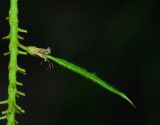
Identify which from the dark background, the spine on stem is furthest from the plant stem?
the dark background

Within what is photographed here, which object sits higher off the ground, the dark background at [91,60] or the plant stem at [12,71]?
the dark background at [91,60]

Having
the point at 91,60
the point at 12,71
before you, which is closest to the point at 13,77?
the point at 12,71

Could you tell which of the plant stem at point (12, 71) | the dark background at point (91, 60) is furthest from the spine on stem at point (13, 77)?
the dark background at point (91, 60)

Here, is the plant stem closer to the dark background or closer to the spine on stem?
the spine on stem

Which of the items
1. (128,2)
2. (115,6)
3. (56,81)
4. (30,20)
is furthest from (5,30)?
(128,2)

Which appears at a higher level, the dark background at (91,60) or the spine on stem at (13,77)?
the dark background at (91,60)

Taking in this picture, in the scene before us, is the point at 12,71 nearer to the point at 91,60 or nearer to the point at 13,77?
the point at 13,77

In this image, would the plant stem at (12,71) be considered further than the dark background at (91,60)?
No

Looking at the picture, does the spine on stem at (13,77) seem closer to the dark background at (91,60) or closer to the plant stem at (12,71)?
the plant stem at (12,71)

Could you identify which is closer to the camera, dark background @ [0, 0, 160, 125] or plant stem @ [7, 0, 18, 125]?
plant stem @ [7, 0, 18, 125]
